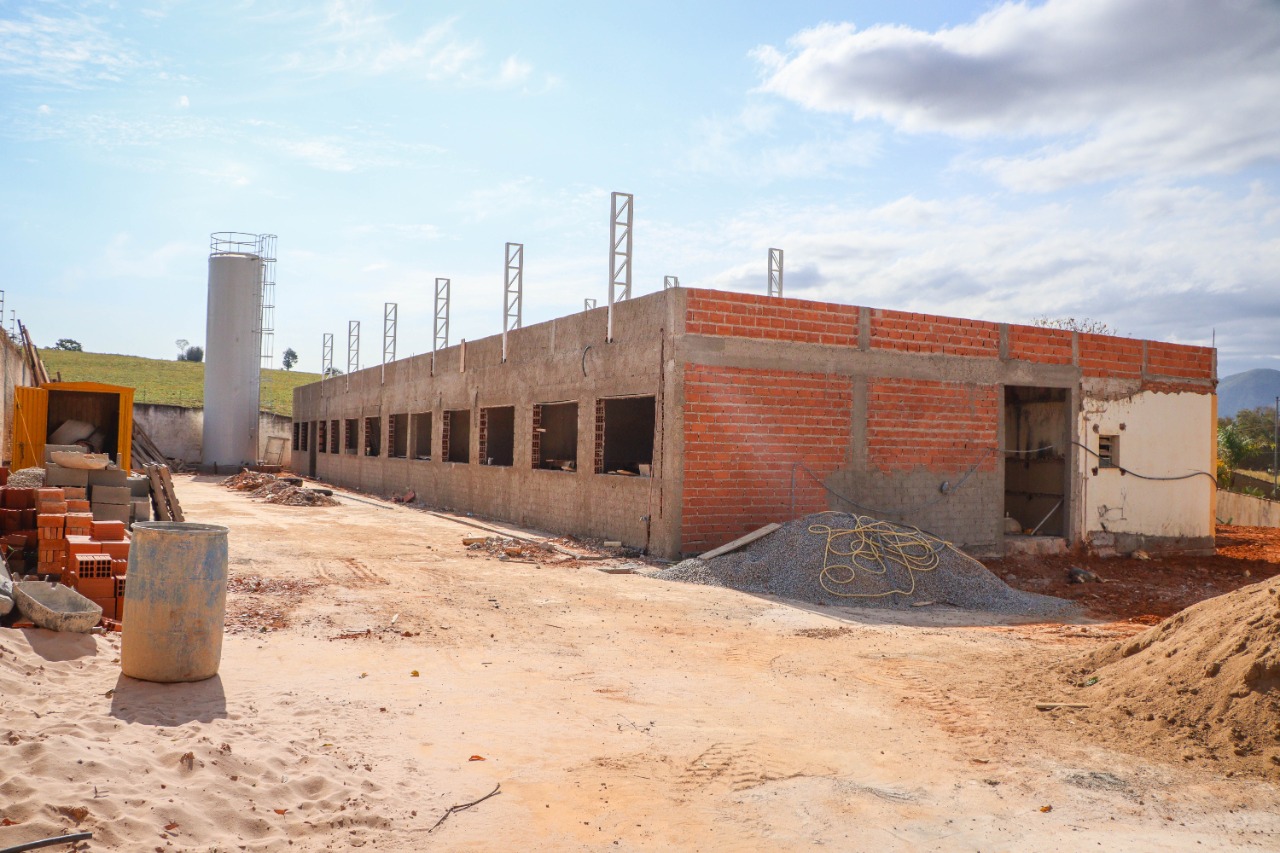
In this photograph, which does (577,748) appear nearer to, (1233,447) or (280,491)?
(280,491)

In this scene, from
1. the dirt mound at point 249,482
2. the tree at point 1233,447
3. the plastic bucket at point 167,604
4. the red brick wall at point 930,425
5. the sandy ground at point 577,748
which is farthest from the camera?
the tree at point 1233,447

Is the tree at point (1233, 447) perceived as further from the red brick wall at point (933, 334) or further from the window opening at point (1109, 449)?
the red brick wall at point (933, 334)

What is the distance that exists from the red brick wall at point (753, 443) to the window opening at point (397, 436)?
1664cm

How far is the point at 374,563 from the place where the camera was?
12.2m

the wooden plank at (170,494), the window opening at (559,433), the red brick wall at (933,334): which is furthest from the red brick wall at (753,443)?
the window opening at (559,433)

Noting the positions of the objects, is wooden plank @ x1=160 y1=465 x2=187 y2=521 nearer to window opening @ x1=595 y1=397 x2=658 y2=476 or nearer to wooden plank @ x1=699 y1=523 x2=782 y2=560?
window opening @ x1=595 y1=397 x2=658 y2=476

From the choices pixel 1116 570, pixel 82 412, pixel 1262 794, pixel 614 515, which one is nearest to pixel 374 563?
pixel 614 515

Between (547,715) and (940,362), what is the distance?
432 inches

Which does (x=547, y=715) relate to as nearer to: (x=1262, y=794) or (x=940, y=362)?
(x=1262, y=794)

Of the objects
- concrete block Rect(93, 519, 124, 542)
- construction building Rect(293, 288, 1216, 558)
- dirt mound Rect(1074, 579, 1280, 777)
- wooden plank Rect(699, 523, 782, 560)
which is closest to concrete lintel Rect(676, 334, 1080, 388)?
construction building Rect(293, 288, 1216, 558)

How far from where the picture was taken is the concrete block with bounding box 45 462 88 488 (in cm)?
1063

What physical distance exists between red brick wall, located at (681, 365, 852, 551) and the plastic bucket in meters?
7.89

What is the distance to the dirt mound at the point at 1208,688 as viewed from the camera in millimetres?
4984

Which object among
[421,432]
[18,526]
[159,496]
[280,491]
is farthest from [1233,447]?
[18,526]
